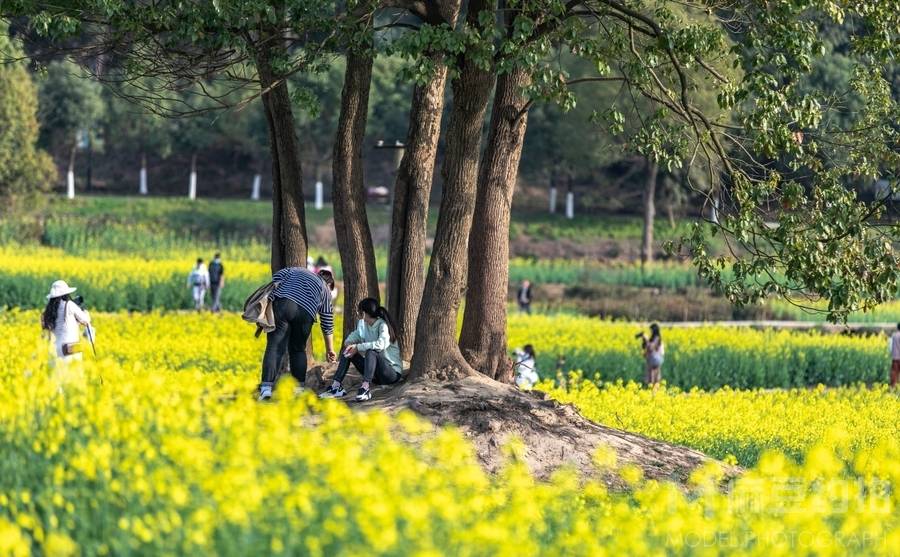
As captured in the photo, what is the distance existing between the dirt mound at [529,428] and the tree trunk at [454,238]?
1.02 ft

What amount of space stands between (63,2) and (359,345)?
432cm

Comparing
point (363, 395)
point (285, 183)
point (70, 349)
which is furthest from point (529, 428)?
point (285, 183)

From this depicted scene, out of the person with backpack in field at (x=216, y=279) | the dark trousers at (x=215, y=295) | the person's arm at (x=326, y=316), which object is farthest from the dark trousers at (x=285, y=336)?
the dark trousers at (x=215, y=295)

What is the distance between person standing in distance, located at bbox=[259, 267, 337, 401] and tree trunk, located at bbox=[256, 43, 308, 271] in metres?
1.66

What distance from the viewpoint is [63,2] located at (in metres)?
14.1

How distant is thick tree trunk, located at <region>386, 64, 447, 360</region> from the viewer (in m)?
15.5

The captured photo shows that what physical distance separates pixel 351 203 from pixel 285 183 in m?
0.76

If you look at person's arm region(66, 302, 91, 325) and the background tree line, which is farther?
person's arm region(66, 302, 91, 325)

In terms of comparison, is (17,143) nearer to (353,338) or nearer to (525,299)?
(525,299)

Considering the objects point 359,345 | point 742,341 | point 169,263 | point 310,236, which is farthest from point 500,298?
point 310,236

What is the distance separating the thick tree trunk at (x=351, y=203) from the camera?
617 inches

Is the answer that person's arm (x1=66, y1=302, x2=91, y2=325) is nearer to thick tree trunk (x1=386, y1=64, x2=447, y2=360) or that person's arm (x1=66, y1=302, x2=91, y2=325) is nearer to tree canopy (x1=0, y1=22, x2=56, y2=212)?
thick tree trunk (x1=386, y1=64, x2=447, y2=360)

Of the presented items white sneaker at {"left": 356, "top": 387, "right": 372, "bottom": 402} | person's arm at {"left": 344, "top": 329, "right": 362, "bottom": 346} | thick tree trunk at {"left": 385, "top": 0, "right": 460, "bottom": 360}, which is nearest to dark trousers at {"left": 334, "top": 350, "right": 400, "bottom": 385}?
person's arm at {"left": 344, "top": 329, "right": 362, "bottom": 346}

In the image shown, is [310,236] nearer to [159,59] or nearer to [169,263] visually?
[169,263]
